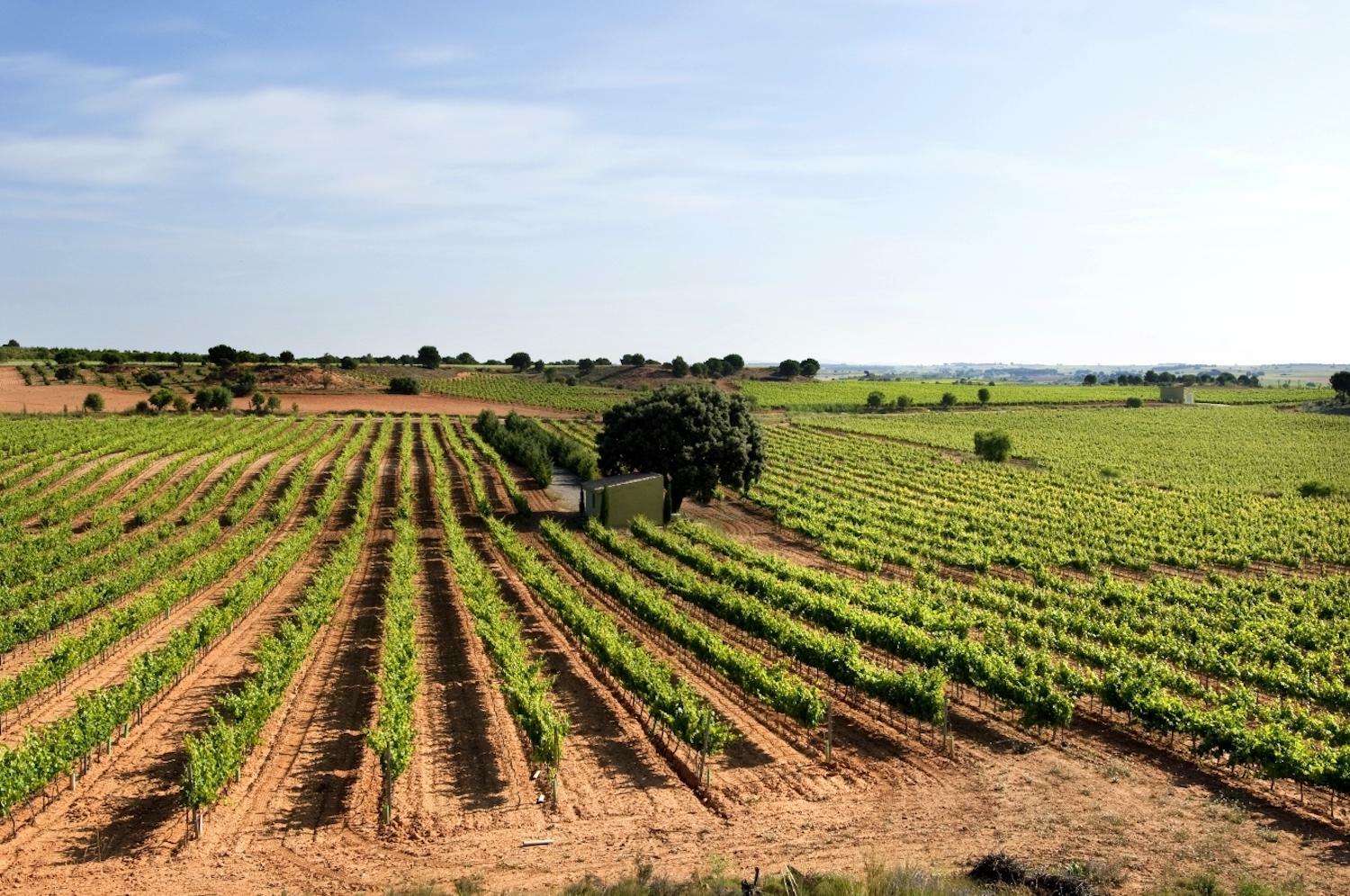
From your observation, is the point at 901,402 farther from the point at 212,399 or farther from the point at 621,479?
the point at 621,479

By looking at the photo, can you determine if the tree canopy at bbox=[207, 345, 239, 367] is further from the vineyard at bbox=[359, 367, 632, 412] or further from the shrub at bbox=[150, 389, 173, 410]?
the shrub at bbox=[150, 389, 173, 410]

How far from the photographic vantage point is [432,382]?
131 meters

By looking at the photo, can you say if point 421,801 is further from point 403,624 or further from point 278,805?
point 403,624

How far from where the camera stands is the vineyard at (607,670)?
1441cm

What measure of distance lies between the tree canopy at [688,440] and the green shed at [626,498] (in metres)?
1.12

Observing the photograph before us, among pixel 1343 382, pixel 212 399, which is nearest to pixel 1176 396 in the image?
pixel 1343 382

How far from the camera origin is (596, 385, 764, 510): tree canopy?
40.7 meters

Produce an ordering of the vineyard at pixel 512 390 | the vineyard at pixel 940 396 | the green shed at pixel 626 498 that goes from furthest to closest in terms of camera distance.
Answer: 1. the vineyard at pixel 940 396
2. the vineyard at pixel 512 390
3. the green shed at pixel 626 498

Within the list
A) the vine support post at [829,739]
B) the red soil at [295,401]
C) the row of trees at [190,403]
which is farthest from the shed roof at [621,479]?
the row of trees at [190,403]

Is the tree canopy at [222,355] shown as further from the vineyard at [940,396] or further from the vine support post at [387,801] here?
the vine support post at [387,801]

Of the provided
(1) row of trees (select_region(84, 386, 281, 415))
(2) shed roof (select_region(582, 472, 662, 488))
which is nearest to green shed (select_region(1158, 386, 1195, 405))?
(2) shed roof (select_region(582, 472, 662, 488))

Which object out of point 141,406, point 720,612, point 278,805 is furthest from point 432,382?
point 278,805

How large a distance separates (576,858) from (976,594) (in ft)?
62.4

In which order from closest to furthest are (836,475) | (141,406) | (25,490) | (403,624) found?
(403,624) → (25,490) → (836,475) → (141,406)
